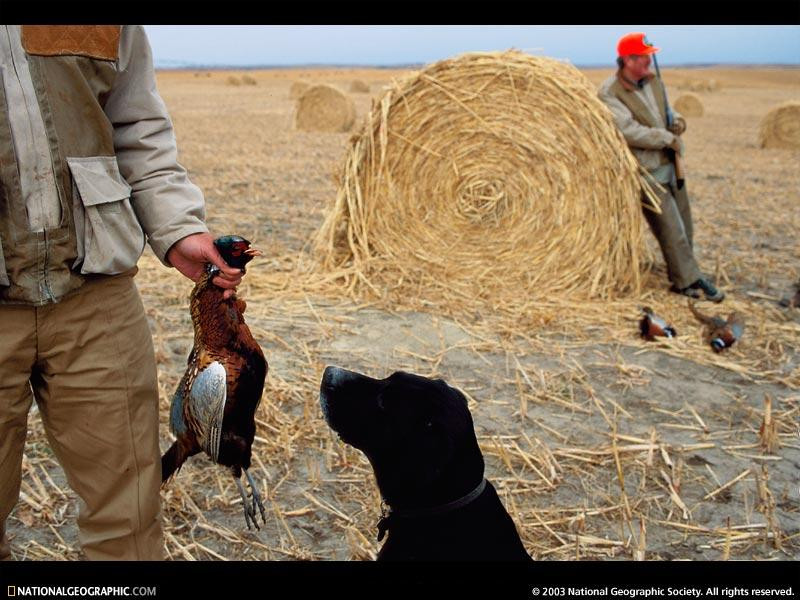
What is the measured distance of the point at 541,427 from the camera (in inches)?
147

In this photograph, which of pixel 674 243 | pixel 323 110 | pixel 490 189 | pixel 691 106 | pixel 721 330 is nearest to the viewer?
pixel 721 330

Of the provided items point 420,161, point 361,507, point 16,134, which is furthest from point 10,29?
point 420,161

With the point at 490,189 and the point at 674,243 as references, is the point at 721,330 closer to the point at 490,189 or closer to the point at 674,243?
the point at 674,243

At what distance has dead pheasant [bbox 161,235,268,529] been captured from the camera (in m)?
1.94

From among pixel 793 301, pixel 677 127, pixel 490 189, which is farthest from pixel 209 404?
pixel 677 127

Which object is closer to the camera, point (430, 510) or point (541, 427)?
point (430, 510)

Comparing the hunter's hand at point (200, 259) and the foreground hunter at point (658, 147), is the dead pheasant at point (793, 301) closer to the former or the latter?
the foreground hunter at point (658, 147)

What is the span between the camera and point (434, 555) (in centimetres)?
199

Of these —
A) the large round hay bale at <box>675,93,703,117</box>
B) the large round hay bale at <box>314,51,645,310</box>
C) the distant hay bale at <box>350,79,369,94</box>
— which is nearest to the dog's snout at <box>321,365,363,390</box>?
the large round hay bale at <box>314,51,645,310</box>

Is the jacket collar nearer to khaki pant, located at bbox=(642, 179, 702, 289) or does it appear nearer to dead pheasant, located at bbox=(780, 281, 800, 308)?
khaki pant, located at bbox=(642, 179, 702, 289)

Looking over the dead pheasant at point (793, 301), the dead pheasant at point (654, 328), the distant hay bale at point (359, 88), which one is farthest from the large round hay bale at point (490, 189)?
the distant hay bale at point (359, 88)

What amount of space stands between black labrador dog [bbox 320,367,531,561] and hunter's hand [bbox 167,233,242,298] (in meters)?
0.37

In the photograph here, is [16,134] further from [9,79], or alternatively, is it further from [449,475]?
[449,475]

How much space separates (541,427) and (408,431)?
1.92m
